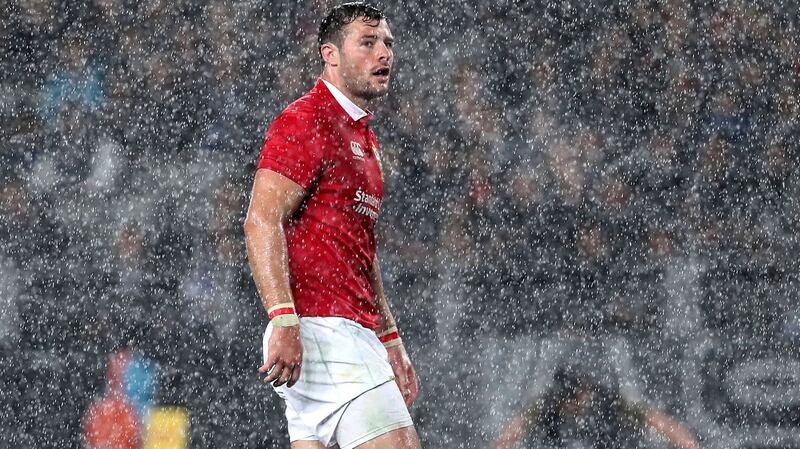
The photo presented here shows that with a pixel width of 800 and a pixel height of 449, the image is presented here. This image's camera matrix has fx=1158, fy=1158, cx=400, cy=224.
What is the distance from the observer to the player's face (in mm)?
2623

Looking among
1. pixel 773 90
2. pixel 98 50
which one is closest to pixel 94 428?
pixel 98 50

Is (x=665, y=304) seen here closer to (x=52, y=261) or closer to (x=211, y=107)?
(x=211, y=107)

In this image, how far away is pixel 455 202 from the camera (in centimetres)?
616

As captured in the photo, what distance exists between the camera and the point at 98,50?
21.3ft

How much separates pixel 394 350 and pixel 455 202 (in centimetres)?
341

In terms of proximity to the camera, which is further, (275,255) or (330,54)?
(330,54)

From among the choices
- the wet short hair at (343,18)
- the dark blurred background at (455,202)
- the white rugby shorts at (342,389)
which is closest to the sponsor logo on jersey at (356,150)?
the wet short hair at (343,18)

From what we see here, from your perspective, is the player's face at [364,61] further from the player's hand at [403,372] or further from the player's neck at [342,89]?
the player's hand at [403,372]

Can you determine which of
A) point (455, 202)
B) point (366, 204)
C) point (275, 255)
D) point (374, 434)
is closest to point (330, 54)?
point (366, 204)

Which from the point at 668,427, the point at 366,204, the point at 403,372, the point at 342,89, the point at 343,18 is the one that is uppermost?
the point at 343,18

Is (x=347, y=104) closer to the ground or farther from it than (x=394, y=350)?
farther from it

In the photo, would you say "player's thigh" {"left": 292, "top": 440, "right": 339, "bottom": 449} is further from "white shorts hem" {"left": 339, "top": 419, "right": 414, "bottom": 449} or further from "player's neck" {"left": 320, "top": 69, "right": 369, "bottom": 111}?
"player's neck" {"left": 320, "top": 69, "right": 369, "bottom": 111}

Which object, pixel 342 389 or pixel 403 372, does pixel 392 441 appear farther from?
pixel 403 372

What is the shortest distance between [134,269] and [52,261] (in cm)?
44
